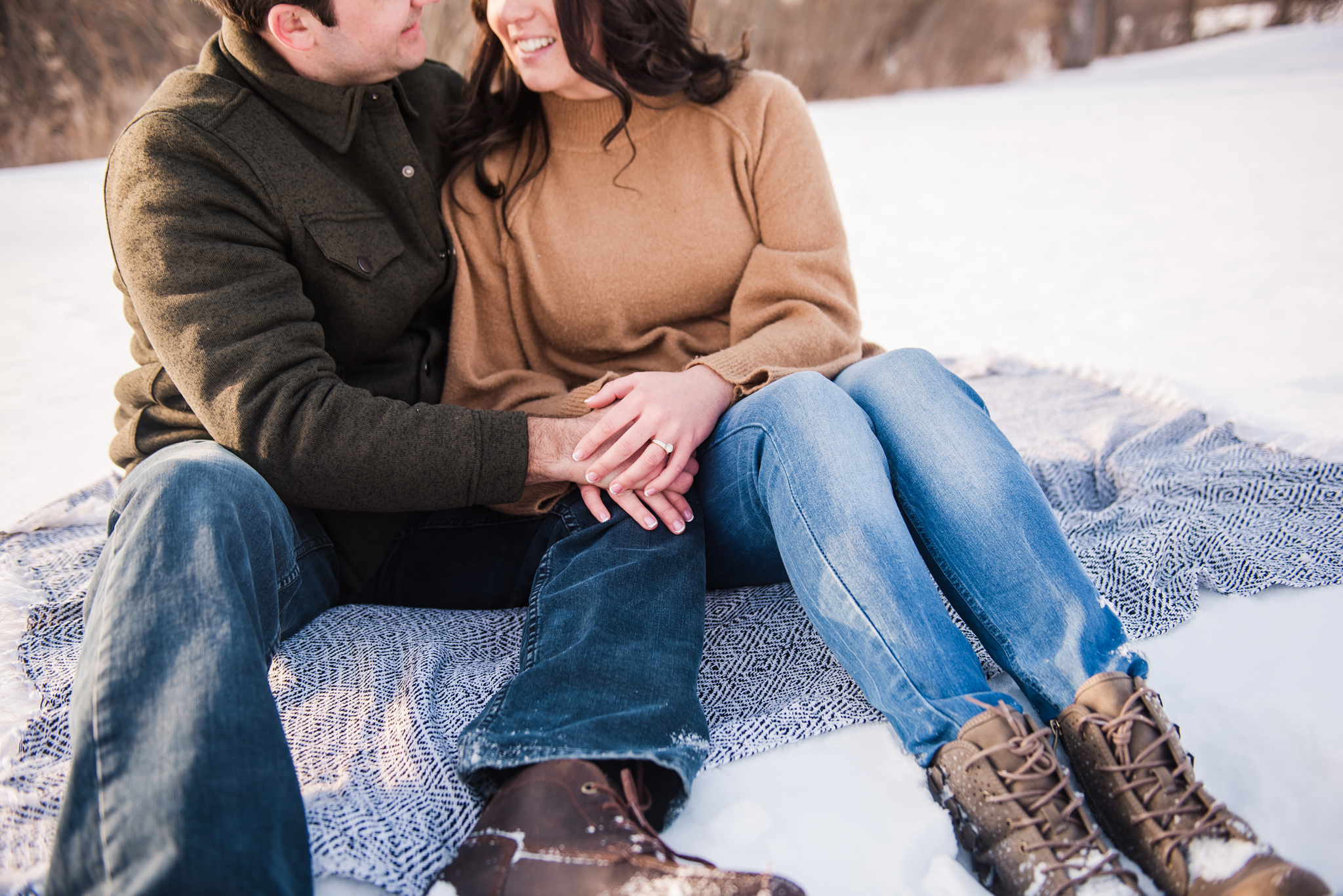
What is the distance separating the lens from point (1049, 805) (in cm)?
93

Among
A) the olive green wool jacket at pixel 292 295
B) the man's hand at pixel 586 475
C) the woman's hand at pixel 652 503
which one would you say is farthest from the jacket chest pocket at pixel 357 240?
the woman's hand at pixel 652 503

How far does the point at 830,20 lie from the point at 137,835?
33.0 feet

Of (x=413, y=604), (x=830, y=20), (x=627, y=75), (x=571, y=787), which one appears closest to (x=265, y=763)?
(x=571, y=787)

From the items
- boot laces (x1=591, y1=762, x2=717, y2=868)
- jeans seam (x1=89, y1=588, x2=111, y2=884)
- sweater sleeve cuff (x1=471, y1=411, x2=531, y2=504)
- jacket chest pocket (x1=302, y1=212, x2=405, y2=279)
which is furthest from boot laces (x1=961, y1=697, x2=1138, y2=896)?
jacket chest pocket (x1=302, y1=212, x2=405, y2=279)

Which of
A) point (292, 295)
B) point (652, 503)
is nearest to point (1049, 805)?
point (652, 503)

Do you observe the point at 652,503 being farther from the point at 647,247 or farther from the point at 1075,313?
the point at 1075,313

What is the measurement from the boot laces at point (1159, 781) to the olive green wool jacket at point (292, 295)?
862 mm

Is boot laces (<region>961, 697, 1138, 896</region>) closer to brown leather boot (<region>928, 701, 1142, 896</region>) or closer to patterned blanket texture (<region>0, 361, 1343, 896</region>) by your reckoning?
brown leather boot (<region>928, 701, 1142, 896</region>)

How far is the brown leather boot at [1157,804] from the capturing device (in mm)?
845

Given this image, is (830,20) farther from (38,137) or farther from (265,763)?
(265,763)

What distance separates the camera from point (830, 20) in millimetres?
9250

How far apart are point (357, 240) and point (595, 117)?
1.77ft

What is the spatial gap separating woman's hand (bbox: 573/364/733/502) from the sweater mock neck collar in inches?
23.3

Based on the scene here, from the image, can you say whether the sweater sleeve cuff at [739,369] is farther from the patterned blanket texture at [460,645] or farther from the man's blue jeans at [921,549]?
the patterned blanket texture at [460,645]
